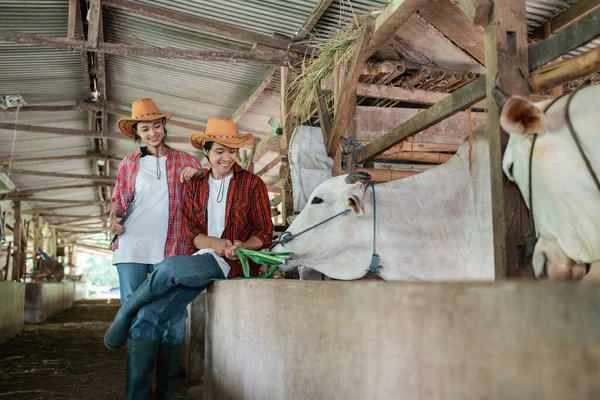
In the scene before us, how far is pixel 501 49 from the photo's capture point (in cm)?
228

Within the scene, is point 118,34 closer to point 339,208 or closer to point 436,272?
point 339,208

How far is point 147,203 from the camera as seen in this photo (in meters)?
3.52

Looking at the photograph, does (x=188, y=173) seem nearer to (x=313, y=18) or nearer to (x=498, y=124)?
(x=498, y=124)

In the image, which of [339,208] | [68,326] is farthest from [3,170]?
[339,208]

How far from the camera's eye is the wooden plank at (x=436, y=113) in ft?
8.36

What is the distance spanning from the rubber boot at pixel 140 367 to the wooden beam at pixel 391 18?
91.3 inches

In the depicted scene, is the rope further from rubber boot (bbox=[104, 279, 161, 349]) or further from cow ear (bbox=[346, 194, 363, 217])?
rubber boot (bbox=[104, 279, 161, 349])

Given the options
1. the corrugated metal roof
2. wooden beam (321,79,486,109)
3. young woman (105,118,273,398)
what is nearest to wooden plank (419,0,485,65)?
wooden beam (321,79,486,109)

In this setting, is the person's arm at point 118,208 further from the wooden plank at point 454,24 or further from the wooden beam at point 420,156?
the wooden plank at point 454,24

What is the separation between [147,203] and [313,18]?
107 inches

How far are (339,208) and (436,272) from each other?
0.71 m

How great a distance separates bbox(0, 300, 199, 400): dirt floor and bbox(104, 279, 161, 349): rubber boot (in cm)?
52

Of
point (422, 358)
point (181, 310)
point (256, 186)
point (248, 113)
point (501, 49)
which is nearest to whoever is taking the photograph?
point (422, 358)

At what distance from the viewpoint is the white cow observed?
190cm
